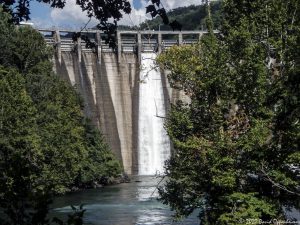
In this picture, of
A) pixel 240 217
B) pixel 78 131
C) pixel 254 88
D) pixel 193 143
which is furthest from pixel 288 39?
pixel 78 131

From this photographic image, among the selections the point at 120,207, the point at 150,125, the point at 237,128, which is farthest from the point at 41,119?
the point at 150,125

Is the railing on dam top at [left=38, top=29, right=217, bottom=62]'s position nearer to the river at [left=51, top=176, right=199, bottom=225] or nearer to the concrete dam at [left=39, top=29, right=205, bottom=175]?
the concrete dam at [left=39, top=29, right=205, bottom=175]

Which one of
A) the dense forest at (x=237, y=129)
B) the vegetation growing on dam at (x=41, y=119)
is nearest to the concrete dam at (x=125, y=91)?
the vegetation growing on dam at (x=41, y=119)

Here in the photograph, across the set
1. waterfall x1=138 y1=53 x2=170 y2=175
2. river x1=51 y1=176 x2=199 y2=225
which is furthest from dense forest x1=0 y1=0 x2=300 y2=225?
waterfall x1=138 y1=53 x2=170 y2=175

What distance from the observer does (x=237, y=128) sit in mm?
16734

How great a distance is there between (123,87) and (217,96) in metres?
39.1

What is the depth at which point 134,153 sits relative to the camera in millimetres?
55562

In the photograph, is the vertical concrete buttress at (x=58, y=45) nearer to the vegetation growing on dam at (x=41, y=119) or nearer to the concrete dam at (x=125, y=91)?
the concrete dam at (x=125, y=91)

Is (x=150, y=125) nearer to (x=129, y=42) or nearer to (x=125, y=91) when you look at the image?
(x=125, y=91)

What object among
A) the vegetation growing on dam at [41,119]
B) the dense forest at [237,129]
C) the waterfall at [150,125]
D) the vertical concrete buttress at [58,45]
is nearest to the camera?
the dense forest at [237,129]

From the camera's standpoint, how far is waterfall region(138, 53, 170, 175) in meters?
56.0

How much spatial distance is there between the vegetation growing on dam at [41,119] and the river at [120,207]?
148 centimetres

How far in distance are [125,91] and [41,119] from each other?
2151 centimetres

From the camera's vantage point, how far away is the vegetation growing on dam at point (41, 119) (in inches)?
1189
